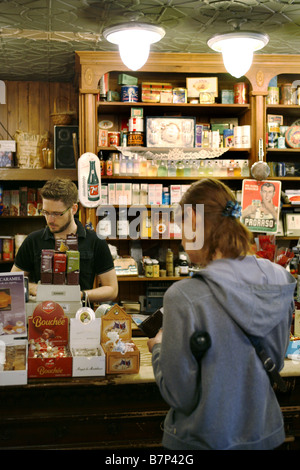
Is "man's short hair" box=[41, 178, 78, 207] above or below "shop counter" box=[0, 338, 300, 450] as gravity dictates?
above

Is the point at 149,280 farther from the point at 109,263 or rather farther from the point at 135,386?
the point at 135,386

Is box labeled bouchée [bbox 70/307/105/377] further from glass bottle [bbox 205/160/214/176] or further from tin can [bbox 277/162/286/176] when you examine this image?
tin can [bbox 277/162/286/176]

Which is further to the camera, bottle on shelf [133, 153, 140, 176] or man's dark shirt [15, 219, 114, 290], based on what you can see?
bottle on shelf [133, 153, 140, 176]

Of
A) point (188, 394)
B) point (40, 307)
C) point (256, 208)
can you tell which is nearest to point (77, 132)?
point (256, 208)

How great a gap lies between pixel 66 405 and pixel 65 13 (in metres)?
2.68

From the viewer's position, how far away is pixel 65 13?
11.7 feet

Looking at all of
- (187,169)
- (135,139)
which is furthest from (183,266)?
(135,139)

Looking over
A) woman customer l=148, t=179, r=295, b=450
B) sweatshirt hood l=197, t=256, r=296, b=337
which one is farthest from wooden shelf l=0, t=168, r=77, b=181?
sweatshirt hood l=197, t=256, r=296, b=337

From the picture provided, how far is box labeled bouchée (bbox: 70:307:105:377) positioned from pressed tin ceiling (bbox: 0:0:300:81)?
218 centimetres

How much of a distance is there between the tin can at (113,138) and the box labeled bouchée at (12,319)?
273cm

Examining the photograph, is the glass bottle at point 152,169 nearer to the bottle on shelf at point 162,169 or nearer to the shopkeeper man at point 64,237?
the bottle on shelf at point 162,169

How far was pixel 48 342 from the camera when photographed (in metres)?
2.23

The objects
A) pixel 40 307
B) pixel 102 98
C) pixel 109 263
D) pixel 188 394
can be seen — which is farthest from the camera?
pixel 102 98

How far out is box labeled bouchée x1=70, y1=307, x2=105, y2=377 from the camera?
2178 millimetres
